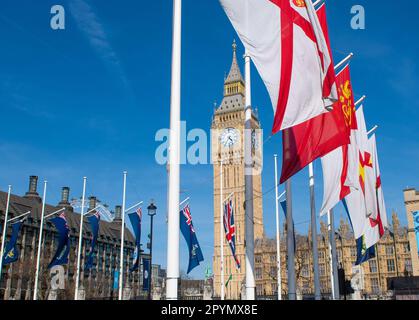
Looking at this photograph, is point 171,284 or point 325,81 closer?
point 171,284

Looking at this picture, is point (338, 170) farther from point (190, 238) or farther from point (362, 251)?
point (190, 238)

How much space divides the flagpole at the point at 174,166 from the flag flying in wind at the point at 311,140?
3.42 m

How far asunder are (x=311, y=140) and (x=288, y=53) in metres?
3.00

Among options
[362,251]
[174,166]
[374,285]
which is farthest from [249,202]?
[374,285]

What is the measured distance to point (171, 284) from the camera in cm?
970

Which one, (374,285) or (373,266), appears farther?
(373,266)

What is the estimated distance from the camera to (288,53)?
460 inches

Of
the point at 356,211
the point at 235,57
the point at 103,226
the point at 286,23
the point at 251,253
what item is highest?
the point at 235,57

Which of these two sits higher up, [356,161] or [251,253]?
[356,161]

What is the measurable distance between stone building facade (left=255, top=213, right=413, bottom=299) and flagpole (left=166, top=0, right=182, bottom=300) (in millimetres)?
80431

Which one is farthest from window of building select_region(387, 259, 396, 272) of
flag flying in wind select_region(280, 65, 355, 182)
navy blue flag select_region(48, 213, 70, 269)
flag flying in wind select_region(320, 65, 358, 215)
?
flag flying in wind select_region(280, 65, 355, 182)
